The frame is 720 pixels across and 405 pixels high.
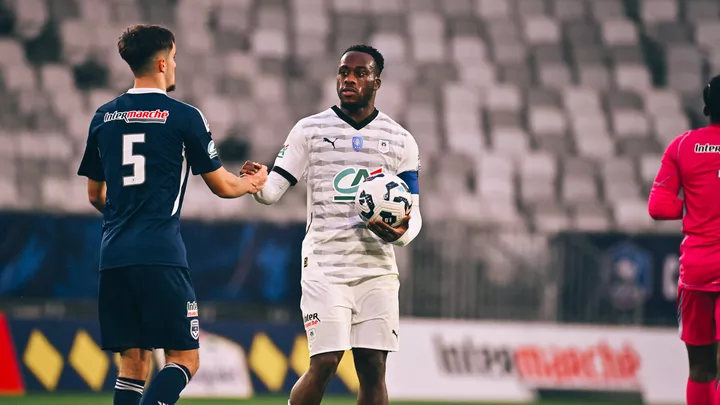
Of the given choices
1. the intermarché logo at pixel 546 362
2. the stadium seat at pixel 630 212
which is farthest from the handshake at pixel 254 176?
Answer: the stadium seat at pixel 630 212

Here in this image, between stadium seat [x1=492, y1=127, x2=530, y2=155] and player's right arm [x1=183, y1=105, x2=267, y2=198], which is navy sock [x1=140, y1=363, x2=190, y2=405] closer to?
player's right arm [x1=183, y1=105, x2=267, y2=198]

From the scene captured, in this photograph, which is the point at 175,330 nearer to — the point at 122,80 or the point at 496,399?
the point at 496,399

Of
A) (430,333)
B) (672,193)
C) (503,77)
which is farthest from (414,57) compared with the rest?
(672,193)

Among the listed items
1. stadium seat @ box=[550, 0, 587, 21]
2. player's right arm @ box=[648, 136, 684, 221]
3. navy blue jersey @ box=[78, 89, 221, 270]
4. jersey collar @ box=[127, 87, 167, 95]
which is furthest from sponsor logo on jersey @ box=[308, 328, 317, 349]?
stadium seat @ box=[550, 0, 587, 21]

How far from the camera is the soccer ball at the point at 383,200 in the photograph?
624 centimetres

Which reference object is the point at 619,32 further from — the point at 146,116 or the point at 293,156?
the point at 146,116

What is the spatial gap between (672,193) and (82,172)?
3582mm

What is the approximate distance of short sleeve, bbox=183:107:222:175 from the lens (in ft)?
18.8

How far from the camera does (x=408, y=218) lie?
6.40 metres

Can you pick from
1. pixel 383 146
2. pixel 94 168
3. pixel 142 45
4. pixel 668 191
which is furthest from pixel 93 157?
pixel 668 191

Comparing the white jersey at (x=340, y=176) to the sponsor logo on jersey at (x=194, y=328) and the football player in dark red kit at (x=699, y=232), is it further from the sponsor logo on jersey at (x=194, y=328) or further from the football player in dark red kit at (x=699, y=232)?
the football player in dark red kit at (x=699, y=232)

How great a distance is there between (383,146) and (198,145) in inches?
50.5

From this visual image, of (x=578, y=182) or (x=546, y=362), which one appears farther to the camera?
(x=578, y=182)

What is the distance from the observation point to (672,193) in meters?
7.00
